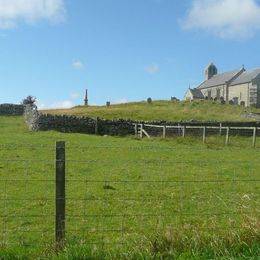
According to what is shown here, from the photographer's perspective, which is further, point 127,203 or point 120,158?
point 120,158

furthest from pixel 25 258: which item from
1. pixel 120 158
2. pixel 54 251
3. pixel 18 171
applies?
pixel 120 158

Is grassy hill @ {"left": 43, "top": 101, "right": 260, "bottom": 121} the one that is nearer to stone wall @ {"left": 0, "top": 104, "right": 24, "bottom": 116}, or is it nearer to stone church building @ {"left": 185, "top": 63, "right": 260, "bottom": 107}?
stone wall @ {"left": 0, "top": 104, "right": 24, "bottom": 116}

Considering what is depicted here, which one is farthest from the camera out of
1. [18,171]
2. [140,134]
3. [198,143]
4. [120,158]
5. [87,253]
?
[140,134]

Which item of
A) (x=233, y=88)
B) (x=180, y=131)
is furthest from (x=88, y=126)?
(x=233, y=88)

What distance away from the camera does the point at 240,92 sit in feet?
324

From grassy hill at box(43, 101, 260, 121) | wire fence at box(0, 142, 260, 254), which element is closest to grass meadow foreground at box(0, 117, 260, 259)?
wire fence at box(0, 142, 260, 254)

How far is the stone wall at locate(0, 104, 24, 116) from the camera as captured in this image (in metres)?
54.9

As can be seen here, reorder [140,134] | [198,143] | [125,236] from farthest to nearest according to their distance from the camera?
[140,134] → [198,143] → [125,236]

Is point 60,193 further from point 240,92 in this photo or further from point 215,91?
point 215,91

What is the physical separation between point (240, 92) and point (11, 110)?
182ft

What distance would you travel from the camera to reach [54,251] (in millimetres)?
7141

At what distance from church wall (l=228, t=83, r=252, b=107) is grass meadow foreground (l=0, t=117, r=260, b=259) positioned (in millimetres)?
76971

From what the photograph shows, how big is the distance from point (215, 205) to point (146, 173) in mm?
4963

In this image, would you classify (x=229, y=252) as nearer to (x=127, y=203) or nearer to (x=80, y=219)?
(x=80, y=219)
